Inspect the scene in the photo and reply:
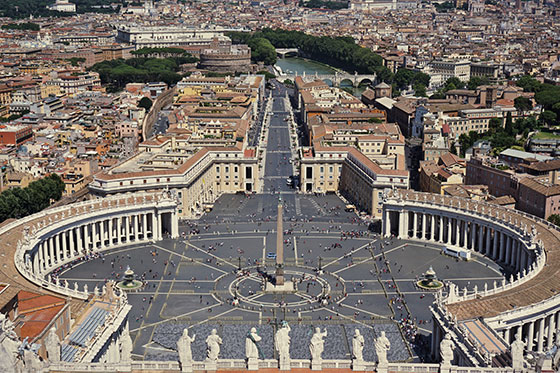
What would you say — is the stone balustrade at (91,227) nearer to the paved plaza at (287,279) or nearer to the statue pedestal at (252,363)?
the paved plaza at (287,279)

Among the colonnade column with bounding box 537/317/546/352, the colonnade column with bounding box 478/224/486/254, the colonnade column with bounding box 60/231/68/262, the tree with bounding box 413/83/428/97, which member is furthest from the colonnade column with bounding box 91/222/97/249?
the tree with bounding box 413/83/428/97

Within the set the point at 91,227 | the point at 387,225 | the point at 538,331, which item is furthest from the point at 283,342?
the point at 387,225

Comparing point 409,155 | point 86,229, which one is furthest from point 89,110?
point 86,229

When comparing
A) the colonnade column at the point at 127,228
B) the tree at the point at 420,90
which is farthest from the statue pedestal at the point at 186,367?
the tree at the point at 420,90

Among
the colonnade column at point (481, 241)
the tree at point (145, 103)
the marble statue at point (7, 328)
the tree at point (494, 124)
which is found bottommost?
the colonnade column at point (481, 241)

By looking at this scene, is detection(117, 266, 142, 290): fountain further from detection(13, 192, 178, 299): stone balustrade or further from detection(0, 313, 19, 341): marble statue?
detection(0, 313, 19, 341): marble statue

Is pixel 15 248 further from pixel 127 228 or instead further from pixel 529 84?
pixel 529 84
